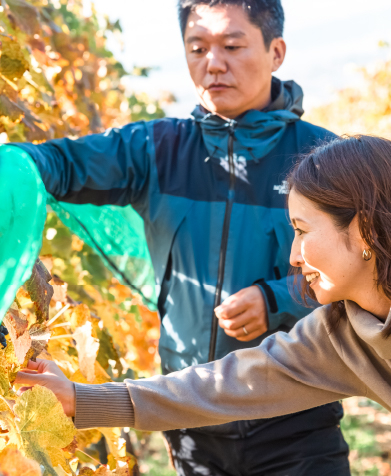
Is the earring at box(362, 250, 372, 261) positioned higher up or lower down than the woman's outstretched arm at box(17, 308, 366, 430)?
higher up

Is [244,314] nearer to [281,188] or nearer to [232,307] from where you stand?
[232,307]

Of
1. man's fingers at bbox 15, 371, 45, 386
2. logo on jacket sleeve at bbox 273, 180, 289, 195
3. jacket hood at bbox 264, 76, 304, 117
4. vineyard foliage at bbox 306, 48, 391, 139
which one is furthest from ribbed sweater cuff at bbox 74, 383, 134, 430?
vineyard foliage at bbox 306, 48, 391, 139

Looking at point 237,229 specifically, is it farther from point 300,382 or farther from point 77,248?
point 77,248

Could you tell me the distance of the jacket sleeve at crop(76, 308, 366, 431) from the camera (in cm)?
143

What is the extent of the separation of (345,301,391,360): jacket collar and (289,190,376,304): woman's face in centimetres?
4

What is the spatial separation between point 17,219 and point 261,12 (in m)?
1.10

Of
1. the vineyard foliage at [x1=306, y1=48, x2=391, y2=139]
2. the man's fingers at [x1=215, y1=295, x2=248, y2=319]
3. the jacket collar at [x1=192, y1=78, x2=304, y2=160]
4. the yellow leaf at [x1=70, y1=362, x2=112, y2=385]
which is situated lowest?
the yellow leaf at [x1=70, y1=362, x2=112, y2=385]

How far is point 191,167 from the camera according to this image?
1.87 meters

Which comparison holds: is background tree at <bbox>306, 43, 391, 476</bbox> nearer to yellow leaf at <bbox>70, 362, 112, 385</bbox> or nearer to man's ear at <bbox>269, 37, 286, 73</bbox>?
man's ear at <bbox>269, 37, 286, 73</bbox>

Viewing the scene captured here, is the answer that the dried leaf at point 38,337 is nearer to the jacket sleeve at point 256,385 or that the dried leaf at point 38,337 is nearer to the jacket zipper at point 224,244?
the jacket sleeve at point 256,385

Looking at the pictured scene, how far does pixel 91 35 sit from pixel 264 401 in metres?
2.60

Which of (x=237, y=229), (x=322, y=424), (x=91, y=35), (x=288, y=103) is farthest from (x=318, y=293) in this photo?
(x=91, y=35)

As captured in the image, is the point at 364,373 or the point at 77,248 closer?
the point at 364,373

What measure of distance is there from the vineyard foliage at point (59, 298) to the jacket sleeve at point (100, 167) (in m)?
0.16
